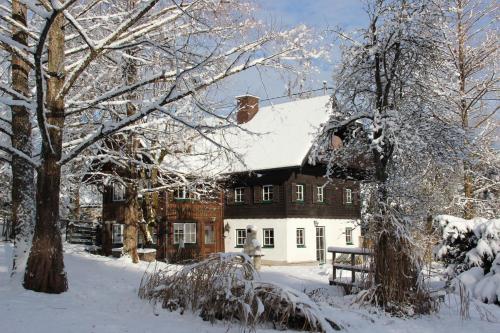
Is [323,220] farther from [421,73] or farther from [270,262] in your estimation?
[421,73]

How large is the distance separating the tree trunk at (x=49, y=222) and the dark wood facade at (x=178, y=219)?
1901 centimetres

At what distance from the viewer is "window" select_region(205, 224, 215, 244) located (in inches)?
1205

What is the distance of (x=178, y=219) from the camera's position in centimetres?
2895

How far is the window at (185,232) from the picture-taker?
28953 mm

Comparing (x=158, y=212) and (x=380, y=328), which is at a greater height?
(x=158, y=212)

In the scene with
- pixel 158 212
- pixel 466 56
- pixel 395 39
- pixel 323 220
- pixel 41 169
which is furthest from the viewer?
pixel 323 220

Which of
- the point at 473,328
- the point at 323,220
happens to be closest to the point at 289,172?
the point at 323,220

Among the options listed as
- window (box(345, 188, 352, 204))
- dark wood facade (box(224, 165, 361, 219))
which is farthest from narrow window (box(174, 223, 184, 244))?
window (box(345, 188, 352, 204))

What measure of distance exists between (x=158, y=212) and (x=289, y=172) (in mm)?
7437

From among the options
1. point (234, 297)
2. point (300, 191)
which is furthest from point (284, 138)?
point (234, 297)

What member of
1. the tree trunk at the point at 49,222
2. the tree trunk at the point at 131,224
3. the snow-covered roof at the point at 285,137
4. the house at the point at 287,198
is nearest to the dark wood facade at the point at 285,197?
the house at the point at 287,198

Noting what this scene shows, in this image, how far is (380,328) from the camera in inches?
312

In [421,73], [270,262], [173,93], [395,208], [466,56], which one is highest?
[466,56]

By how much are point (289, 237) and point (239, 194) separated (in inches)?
173
